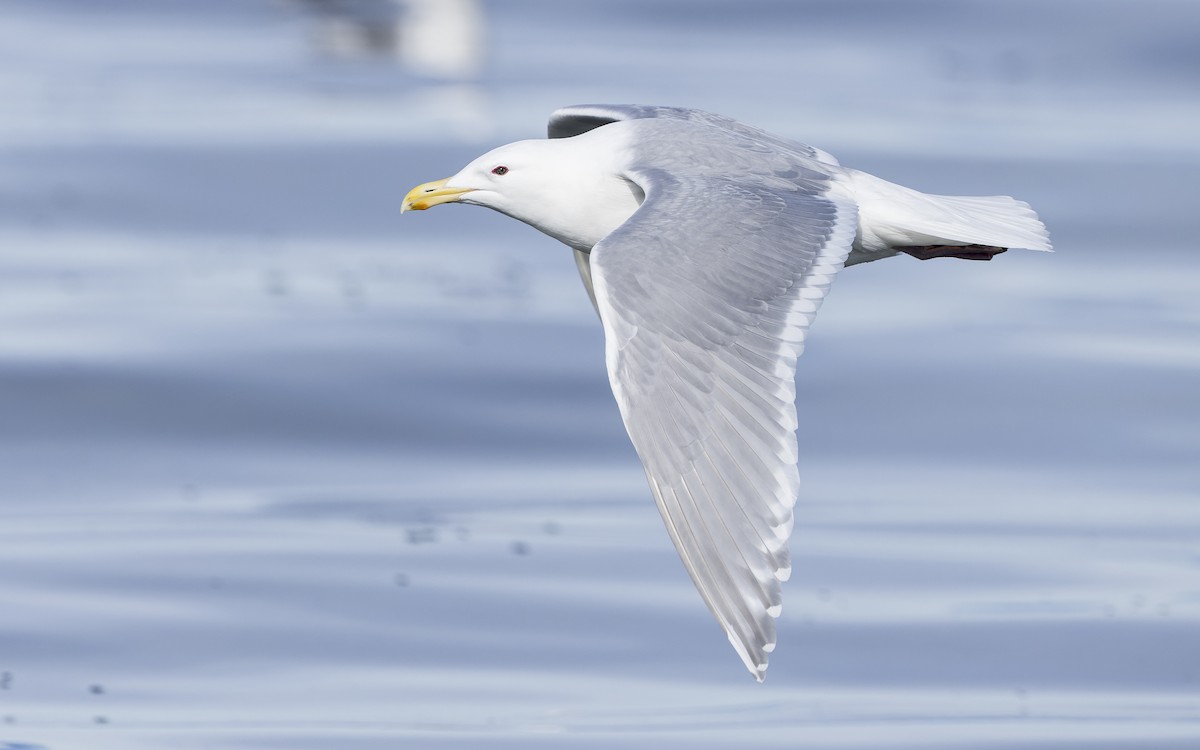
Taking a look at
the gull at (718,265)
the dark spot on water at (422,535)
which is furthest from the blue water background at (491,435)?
the gull at (718,265)

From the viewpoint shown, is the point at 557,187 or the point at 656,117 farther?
the point at 656,117

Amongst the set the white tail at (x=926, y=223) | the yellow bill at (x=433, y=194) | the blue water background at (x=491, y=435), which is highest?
the white tail at (x=926, y=223)

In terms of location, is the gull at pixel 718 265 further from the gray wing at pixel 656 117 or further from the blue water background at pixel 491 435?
the blue water background at pixel 491 435

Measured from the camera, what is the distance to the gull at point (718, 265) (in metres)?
4.32

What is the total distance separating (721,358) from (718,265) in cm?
28

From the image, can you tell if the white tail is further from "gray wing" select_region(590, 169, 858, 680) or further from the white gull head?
the white gull head

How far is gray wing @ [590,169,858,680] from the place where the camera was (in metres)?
4.29

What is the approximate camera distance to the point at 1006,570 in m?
9.49

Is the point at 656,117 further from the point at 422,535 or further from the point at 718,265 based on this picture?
the point at 422,535

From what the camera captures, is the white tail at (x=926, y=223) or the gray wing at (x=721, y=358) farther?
the white tail at (x=926, y=223)

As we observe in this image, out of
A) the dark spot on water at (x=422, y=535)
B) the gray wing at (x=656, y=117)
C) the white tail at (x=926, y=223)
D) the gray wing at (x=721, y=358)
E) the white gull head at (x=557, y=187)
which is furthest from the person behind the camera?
the dark spot on water at (x=422, y=535)

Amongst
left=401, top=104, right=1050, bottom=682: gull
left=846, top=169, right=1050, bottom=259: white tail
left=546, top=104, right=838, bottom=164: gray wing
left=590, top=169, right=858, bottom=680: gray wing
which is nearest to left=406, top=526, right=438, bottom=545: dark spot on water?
Answer: left=546, top=104, right=838, bottom=164: gray wing

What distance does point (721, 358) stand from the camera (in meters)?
4.65

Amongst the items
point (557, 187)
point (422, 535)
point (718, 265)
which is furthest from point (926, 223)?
point (422, 535)
